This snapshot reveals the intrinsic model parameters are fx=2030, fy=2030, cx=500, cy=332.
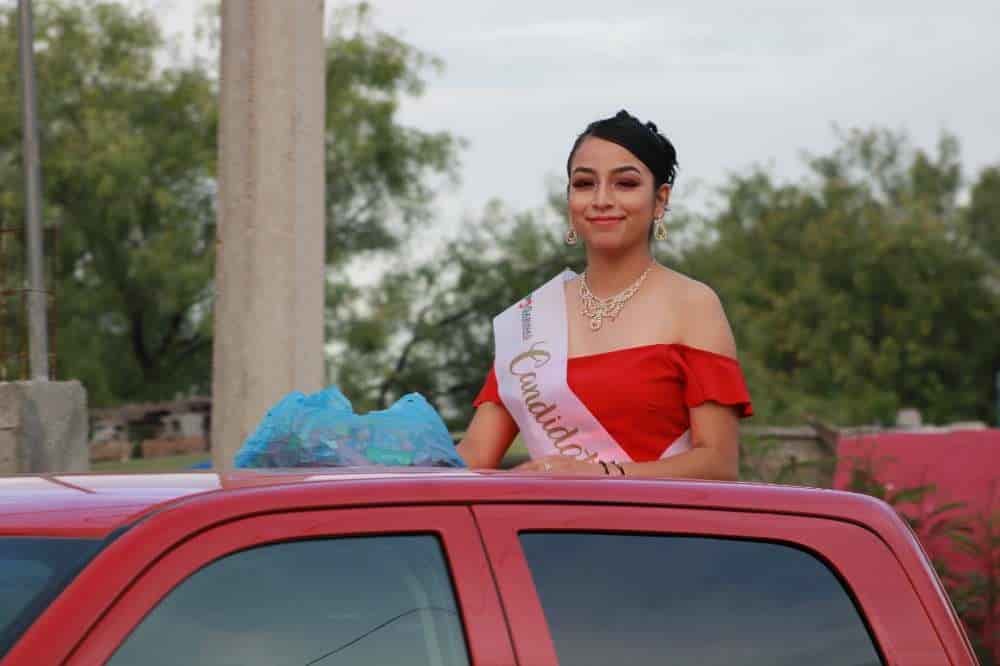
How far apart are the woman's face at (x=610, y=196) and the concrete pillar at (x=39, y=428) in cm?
449

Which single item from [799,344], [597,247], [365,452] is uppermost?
[597,247]

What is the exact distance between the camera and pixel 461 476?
2779mm

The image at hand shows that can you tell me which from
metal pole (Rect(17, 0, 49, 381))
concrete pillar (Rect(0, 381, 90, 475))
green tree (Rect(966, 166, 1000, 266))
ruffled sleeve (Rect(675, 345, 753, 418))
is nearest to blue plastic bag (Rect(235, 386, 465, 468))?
ruffled sleeve (Rect(675, 345, 753, 418))

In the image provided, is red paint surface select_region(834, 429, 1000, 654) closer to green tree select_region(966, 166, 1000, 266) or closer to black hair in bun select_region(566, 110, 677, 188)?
black hair in bun select_region(566, 110, 677, 188)

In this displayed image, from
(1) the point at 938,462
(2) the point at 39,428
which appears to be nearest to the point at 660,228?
(2) the point at 39,428

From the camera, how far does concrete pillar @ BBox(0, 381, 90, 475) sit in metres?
8.42

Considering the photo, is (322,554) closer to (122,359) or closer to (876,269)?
(122,359)

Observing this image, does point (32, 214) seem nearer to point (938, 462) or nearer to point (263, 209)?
point (263, 209)

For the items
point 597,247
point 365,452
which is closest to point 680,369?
point 597,247

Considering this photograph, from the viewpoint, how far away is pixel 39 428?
8.60 m

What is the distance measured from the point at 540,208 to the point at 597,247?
30789 millimetres

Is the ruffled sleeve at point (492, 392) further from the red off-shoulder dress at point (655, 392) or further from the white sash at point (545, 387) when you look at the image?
the red off-shoulder dress at point (655, 392)

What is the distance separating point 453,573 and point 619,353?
1477 mm

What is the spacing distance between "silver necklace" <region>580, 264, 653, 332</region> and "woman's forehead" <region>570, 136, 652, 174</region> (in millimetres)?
222
